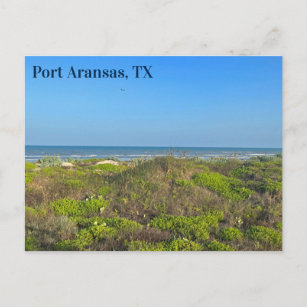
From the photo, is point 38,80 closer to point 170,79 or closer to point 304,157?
point 170,79

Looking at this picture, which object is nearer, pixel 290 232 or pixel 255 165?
pixel 290 232

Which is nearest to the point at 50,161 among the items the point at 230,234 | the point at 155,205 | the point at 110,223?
the point at 110,223

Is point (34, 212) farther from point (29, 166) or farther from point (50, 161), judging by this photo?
point (50, 161)

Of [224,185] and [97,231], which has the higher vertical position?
[224,185]
